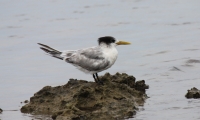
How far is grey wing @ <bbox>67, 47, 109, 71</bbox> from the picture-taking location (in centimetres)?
930

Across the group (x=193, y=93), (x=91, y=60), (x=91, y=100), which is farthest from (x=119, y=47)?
(x=91, y=100)

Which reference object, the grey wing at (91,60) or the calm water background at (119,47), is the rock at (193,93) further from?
the grey wing at (91,60)

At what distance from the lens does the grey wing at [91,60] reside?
930cm

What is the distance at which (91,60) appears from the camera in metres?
9.38

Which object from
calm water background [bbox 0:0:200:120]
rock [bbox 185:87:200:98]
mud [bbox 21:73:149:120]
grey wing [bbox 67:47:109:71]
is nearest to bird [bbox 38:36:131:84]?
grey wing [bbox 67:47:109:71]

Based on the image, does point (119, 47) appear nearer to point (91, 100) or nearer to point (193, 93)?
point (193, 93)

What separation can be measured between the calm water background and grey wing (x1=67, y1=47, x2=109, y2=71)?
38.7 inches

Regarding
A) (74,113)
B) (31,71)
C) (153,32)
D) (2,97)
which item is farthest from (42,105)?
(153,32)

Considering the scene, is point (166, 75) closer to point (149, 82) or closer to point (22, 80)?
point (149, 82)

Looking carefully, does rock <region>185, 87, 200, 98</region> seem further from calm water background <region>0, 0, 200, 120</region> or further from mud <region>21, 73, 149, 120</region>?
mud <region>21, 73, 149, 120</region>

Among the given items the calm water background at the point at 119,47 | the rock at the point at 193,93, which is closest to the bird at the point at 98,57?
the calm water background at the point at 119,47

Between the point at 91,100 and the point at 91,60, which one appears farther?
the point at 91,60

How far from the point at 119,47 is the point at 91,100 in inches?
226

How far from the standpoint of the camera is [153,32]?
15.5 metres
